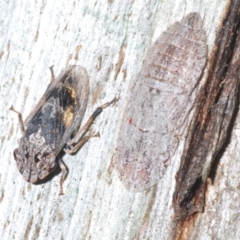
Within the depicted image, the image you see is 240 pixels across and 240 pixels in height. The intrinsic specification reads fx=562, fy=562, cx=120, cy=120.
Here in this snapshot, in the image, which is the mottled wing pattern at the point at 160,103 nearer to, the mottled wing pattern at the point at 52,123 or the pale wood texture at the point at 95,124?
the pale wood texture at the point at 95,124

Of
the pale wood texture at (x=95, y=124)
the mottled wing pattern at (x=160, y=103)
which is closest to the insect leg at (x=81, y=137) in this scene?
the pale wood texture at (x=95, y=124)

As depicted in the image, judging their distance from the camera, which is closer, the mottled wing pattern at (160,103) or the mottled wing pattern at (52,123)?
the mottled wing pattern at (160,103)

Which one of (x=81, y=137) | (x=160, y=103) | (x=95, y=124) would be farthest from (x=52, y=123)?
(x=160, y=103)

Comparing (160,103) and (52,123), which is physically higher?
(160,103)

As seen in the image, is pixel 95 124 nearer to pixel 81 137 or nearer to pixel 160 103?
pixel 81 137

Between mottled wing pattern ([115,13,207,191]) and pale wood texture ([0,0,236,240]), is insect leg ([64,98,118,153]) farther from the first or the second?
mottled wing pattern ([115,13,207,191])

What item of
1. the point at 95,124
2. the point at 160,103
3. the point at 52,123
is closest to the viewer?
the point at 160,103
